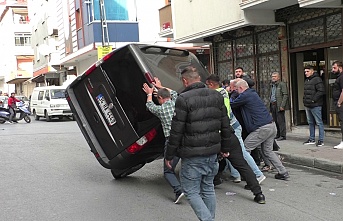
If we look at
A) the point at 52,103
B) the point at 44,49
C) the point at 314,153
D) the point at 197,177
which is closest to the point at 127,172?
the point at 197,177

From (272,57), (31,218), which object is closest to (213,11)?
(272,57)

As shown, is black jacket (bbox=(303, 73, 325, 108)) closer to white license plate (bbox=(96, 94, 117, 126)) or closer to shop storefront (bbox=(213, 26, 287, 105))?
shop storefront (bbox=(213, 26, 287, 105))

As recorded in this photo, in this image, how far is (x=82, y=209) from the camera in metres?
5.66

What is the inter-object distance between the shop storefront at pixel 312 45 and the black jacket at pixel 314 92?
1.32 m

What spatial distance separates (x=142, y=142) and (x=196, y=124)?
7.00ft

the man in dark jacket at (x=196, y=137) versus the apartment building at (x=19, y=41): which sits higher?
the apartment building at (x=19, y=41)

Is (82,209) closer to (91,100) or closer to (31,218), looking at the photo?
(31,218)

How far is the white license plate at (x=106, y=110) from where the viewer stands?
6642 mm

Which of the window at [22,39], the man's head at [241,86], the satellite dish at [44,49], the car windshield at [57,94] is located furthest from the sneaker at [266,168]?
the window at [22,39]

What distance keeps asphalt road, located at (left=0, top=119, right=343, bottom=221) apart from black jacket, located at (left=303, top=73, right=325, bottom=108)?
6.80 feet

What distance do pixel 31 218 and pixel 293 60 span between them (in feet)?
29.0

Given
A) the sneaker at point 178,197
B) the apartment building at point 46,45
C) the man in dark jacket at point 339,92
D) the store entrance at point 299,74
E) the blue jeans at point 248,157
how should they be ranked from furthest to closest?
the apartment building at point 46,45 → the store entrance at point 299,74 → the man in dark jacket at point 339,92 → the blue jeans at point 248,157 → the sneaker at point 178,197

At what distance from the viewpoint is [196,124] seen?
4238 millimetres

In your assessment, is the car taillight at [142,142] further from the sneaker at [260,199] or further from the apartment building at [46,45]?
the apartment building at [46,45]
